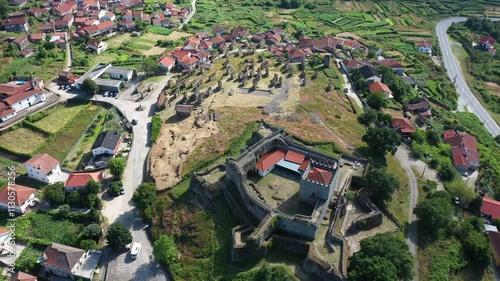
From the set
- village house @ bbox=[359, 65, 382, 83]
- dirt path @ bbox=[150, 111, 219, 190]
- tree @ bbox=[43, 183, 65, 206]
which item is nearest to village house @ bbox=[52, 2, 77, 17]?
dirt path @ bbox=[150, 111, 219, 190]

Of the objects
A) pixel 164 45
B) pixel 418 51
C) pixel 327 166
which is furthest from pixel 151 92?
pixel 418 51

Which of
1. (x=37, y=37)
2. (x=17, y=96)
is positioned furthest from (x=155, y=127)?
(x=37, y=37)

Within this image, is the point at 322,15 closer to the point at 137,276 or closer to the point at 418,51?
the point at 418,51

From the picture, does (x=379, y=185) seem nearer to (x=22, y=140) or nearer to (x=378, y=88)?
(x=378, y=88)

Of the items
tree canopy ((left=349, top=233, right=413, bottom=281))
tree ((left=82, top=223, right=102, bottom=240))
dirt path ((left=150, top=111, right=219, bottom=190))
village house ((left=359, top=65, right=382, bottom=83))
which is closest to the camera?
tree canopy ((left=349, top=233, right=413, bottom=281))

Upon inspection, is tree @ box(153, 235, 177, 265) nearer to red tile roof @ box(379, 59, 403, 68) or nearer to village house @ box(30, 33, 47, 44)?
village house @ box(30, 33, 47, 44)

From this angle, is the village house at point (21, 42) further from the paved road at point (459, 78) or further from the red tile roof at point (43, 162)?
the paved road at point (459, 78)
